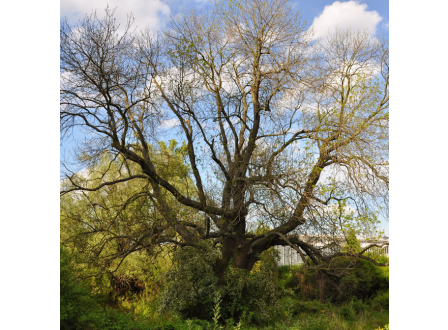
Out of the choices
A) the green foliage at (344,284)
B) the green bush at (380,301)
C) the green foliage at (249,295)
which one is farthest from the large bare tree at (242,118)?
the green foliage at (344,284)

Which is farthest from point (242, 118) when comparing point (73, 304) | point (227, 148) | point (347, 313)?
point (347, 313)

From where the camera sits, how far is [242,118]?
6129mm

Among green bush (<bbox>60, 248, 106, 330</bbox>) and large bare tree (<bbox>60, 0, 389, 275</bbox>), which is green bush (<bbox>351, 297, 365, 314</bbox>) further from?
green bush (<bbox>60, 248, 106, 330</bbox>)

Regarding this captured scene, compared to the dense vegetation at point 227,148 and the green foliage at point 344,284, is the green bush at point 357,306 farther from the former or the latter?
the dense vegetation at point 227,148

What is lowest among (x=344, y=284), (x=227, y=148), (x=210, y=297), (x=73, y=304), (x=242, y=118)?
(x=344, y=284)

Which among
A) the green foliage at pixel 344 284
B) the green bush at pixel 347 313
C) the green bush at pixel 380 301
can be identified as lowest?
the green bush at pixel 347 313

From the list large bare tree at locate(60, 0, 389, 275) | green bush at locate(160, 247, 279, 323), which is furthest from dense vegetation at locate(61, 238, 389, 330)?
large bare tree at locate(60, 0, 389, 275)

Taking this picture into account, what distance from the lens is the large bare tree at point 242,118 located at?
15.9 feet

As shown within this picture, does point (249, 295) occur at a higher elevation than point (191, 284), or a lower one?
lower

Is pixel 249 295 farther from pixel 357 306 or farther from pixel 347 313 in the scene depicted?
pixel 357 306
